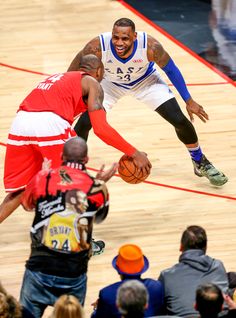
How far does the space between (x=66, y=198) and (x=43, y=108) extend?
68.8 inches

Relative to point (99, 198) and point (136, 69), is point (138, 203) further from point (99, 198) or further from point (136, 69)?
point (99, 198)

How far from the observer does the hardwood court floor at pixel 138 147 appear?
853 centimetres

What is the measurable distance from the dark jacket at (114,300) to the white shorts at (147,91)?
353cm

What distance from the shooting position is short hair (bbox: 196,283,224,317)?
5.64 meters

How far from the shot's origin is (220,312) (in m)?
6.01

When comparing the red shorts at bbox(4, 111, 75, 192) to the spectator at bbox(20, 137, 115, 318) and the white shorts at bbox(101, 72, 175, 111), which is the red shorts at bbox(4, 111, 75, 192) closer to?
the spectator at bbox(20, 137, 115, 318)

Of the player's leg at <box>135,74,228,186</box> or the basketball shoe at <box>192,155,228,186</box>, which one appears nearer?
the player's leg at <box>135,74,228,186</box>

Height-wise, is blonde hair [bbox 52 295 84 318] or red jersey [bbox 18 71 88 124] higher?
red jersey [bbox 18 71 88 124]

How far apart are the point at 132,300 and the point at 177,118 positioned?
4.21 metres

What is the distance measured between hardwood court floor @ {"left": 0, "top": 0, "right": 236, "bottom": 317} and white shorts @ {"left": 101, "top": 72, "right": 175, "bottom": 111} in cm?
84

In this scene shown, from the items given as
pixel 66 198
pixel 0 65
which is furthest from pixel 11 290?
pixel 0 65

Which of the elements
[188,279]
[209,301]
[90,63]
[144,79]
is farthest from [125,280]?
[144,79]

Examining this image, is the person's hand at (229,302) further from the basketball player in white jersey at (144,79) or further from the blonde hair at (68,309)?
the basketball player in white jersey at (144,79)

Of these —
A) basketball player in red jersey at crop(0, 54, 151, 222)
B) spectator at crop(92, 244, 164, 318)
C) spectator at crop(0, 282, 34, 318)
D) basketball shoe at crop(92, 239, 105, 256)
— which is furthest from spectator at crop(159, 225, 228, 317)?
basketball shoe at crop(92, 239, 105, 256)
